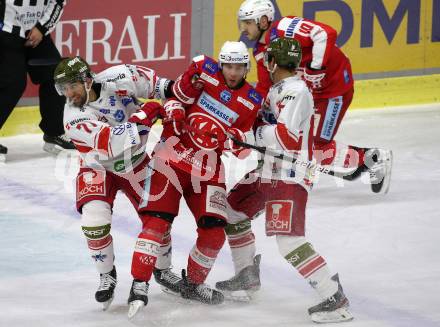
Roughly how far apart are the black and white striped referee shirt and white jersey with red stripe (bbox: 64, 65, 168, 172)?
225 cm

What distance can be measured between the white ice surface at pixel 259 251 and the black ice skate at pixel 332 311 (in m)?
0.05

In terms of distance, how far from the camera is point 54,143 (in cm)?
748

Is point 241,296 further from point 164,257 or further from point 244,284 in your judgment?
point 164,257

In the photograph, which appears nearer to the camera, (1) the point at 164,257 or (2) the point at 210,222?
(2) the point at 210,222

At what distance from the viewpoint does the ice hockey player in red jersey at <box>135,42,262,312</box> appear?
481 centimetres

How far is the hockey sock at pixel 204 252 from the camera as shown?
4848 mm

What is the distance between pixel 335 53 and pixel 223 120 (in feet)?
6.47

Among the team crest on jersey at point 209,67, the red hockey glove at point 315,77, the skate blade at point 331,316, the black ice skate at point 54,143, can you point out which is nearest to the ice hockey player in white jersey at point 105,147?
the team crest on jersey at point 209,67

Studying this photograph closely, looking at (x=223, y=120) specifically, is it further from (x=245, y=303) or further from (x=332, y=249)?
(x=332, y=249)

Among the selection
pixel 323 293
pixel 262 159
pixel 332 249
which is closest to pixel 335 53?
pixel 332 249

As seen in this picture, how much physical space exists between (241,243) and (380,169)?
188cm

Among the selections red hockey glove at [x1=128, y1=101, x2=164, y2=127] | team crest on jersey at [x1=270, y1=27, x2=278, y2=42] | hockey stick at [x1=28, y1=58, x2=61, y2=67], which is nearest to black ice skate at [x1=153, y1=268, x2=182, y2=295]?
red hockey glove at [x1=128, y1=101, x2=164, y2=127]

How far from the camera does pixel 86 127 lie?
188 inches

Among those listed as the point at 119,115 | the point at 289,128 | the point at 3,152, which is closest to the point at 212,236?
the point at 289,128
